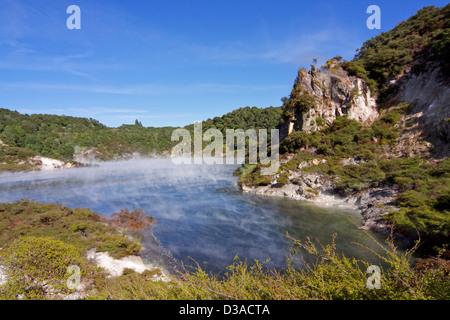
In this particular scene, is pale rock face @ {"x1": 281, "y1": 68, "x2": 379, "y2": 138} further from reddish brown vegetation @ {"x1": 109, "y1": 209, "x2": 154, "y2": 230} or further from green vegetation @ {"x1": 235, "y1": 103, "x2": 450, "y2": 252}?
reddish brown vegetation @ {"x1": 109, "y1": 209, "x2": 154, "y2": 230}

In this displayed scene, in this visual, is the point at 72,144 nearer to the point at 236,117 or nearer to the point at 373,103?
the point at 236,117

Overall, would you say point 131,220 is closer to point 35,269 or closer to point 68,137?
point 35,269

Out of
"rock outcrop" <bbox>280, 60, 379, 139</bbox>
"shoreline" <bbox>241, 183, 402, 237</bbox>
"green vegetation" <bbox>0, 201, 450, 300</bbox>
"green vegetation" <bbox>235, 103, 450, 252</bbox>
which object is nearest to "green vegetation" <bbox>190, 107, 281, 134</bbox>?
"rock outcrop" <bbox>280, 60, 379, 139</bbox>

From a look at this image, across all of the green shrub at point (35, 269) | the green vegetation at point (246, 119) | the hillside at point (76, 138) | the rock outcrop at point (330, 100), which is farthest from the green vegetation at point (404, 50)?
the green vegetation at point (246, 119)

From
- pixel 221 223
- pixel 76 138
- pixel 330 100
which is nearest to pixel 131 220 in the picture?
pixel 221 223

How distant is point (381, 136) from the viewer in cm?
2695

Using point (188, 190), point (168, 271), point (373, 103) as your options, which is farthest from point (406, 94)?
point (168, 271)

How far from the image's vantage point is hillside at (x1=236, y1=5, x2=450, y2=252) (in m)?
14.5

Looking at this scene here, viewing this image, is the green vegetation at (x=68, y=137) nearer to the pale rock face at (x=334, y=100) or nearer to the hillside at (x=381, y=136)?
the hillside at (x=381, y=136)

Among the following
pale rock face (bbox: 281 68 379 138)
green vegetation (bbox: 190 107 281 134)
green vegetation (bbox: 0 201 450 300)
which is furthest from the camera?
green vegetation (bbox: 190 107 281 134)

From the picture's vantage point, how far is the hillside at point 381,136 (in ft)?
47.5

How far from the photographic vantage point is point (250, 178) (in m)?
28.0

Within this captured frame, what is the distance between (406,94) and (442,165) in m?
19.3
